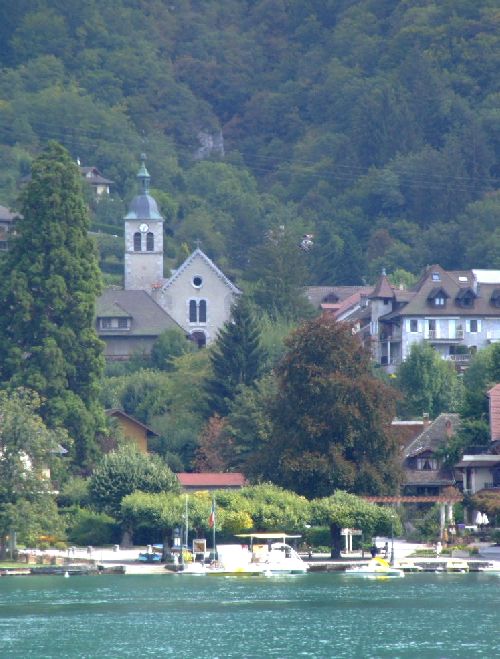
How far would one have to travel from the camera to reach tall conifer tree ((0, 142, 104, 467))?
118562mm

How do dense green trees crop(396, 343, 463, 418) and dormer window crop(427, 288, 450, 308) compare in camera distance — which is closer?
dense green trees crop(396, 343, 463, 418)

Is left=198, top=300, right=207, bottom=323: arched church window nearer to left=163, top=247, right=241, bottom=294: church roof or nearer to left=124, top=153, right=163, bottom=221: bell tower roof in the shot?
left=163, top=247, right=241, bottom=294: church roof

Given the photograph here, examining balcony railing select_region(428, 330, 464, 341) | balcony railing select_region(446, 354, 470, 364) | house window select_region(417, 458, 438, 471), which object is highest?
balcony railing select_region(428, 330, 464, 341)

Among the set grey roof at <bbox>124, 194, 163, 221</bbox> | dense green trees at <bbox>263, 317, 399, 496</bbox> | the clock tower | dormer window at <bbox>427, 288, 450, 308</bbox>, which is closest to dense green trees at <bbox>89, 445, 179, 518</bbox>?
dense green trees at <bbox>263, 317, 399, 496</bbox>

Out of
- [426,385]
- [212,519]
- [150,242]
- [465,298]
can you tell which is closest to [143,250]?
[150,242]

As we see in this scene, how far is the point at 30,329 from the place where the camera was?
121 m

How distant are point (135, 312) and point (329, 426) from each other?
6562 cm

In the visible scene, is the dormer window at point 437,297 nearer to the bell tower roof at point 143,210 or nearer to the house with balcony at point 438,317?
the house with balcony at point 438,317

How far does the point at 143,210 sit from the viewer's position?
607ft

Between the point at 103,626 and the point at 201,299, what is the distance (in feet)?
321

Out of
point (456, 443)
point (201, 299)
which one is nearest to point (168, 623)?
point (456, 443)

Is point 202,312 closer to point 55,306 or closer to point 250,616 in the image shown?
point 55,306

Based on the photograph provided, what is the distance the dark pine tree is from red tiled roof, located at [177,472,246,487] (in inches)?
465

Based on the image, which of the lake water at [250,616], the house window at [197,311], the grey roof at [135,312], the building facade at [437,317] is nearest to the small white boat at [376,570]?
the lake water at [250,616]
